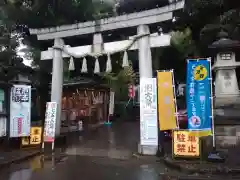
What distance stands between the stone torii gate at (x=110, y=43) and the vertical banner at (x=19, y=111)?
1425 mm

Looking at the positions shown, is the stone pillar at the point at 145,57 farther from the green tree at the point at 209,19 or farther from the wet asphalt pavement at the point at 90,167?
the green tree at the point at 209,19

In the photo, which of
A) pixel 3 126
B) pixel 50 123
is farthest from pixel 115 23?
pixel 3 126

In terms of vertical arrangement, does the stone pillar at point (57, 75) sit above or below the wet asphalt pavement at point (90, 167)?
above

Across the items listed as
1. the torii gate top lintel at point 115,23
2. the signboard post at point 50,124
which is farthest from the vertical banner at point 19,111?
the torii gate top lintel at point 115,23

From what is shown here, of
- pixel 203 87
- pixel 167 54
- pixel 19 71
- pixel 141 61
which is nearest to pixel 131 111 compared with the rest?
pixel 167 54

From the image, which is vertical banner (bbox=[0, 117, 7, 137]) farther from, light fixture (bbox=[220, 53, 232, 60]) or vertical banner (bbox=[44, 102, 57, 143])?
light fixture (bbox=[220, 53, 232, 60])

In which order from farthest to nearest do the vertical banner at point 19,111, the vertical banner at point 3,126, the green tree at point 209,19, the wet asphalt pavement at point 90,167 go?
1. the green tree at point 209,19
2. the vertical banner at point 19,111
3. the vertical banner at point 3,126
4. the wet asphalt pavement at point 90,167

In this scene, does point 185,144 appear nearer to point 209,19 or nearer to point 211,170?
point 211,170

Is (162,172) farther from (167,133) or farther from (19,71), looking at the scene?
(19,71)

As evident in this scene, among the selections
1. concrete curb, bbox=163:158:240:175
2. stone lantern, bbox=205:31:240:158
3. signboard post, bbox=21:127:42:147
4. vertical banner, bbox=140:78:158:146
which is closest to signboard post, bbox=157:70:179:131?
vertical banner, bbox=140:78:158:146

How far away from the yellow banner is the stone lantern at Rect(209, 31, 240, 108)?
82.8 inches

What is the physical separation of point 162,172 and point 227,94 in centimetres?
424

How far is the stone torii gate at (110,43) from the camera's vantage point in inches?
471

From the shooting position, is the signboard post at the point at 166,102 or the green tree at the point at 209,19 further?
the green tree at the point at 209,19
